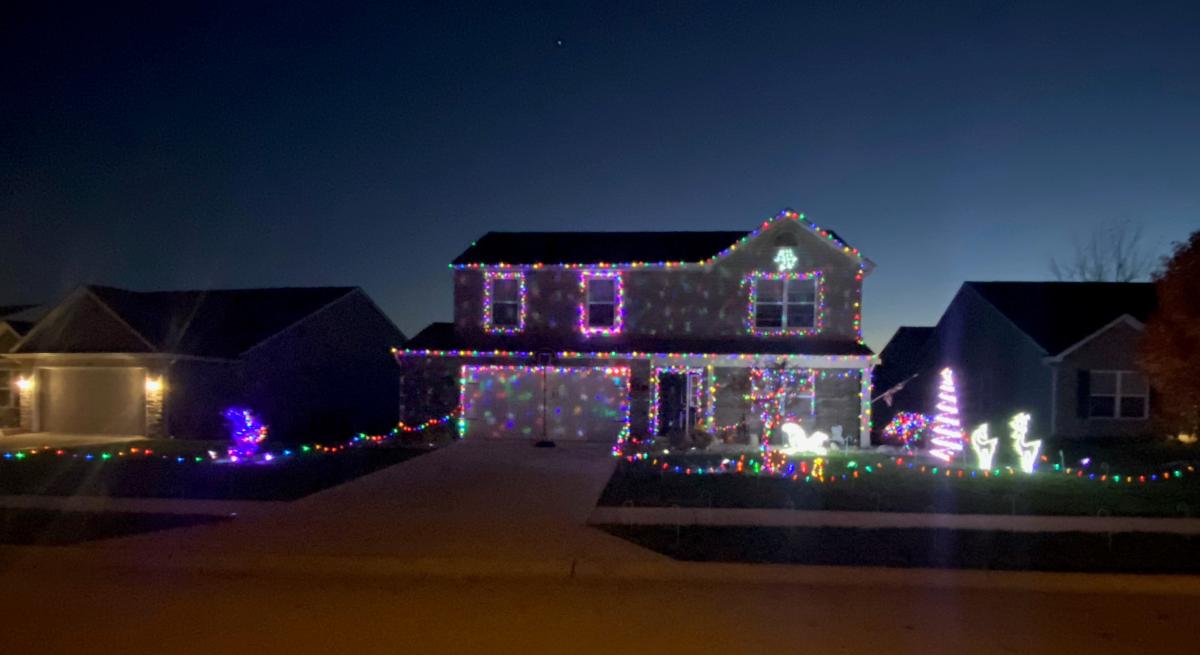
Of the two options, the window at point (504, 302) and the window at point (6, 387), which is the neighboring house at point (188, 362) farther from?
the window at point (504, 302)

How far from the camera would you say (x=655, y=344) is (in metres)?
21.2

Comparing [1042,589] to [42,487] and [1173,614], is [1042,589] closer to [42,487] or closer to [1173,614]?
[1173,614]

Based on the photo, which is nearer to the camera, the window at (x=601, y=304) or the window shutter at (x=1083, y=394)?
the window at (x=601, y=304)

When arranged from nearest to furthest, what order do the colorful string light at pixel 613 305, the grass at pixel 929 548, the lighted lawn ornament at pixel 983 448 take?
1. the grass at pixel 929 548
2. the lighted lawn ornament at pixel 983 448
3. the colorful string light at pixel 613 305

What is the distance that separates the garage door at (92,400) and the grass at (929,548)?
17138 millimetres

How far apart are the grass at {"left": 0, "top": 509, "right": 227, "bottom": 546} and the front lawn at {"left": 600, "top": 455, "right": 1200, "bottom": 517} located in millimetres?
5825

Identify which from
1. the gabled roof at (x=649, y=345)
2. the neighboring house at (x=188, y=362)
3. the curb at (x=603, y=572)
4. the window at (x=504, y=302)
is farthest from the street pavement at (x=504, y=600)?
the neighboring house at (x=188, y=362)

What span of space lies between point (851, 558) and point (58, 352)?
2202 cm

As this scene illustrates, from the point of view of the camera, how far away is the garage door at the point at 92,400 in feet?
74.6

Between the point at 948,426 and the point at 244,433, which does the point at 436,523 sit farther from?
the point at 948,426

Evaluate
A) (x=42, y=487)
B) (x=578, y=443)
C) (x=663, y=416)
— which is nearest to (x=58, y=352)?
(x=42, y=487)

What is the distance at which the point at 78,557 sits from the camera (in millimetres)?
9195

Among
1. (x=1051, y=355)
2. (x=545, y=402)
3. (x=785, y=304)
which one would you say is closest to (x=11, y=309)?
(x=545, y=402)

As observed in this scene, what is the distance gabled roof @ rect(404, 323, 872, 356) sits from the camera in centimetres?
2044
